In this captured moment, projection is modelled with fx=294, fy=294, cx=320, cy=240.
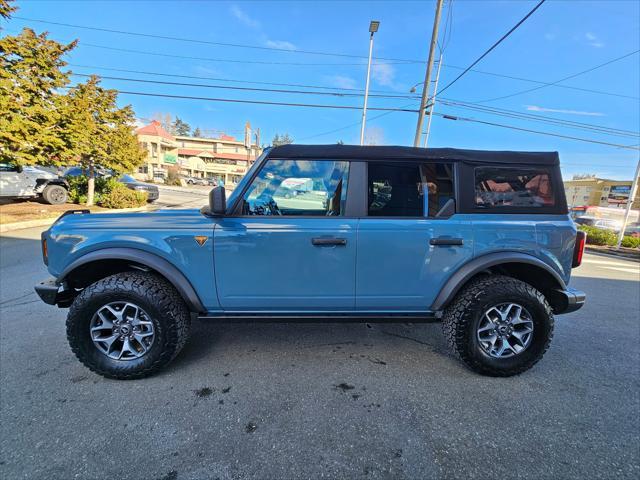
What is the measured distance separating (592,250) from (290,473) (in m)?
15.7

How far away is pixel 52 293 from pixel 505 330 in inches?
152

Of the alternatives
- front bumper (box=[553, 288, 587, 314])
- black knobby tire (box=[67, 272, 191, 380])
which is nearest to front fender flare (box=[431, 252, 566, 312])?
front bumper (box=[553, 288, 587, 314])

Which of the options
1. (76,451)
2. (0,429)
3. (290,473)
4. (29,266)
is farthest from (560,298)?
(29,266)

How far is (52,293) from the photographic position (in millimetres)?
2436

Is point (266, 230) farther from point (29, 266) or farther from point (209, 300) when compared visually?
point (29, 266)

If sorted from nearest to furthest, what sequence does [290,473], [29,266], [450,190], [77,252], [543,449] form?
1. [290,473]
2. [543,449]
3. [77,252]
4. [450,190]
5. [29,266]

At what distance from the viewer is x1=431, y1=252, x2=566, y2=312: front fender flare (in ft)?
8.18

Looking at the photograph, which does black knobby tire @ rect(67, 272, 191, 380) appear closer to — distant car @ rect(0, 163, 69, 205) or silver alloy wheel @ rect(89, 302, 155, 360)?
silver alloy wheel @ rect(89, 302, 155, 360)

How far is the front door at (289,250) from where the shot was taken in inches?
95.3

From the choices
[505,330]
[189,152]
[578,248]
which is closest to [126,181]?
[505,330]

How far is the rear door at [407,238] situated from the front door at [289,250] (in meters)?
0.16

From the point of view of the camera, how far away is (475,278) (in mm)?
2666

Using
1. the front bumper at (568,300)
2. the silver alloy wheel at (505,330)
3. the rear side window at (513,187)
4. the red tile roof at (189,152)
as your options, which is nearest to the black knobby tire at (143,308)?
the silver alloy wheel at (505,330)

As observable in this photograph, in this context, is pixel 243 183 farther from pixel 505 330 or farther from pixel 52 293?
pixel 505 330
